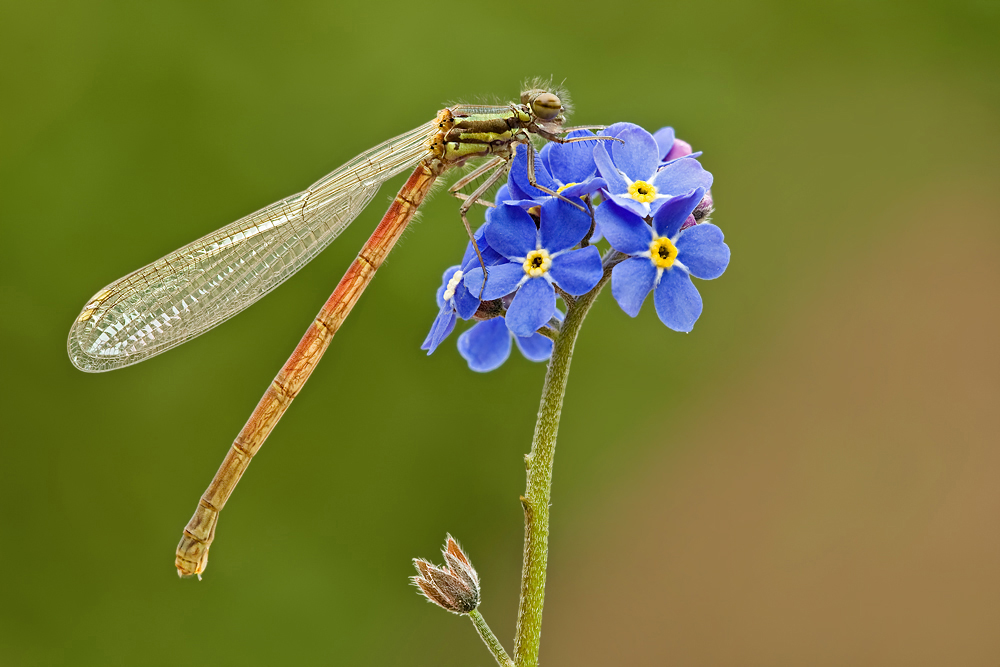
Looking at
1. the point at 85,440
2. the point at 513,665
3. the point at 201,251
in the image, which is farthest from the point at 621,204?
the point at 85,440

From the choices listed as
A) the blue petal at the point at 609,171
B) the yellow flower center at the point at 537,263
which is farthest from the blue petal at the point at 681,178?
the yellow flower center at the point at 537,263

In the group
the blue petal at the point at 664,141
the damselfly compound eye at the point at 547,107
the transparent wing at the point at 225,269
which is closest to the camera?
the blue petal at the point at 664,141

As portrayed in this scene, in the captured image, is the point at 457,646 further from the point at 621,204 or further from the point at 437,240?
the point at 621,204

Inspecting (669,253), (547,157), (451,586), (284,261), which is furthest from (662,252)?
(284,261)

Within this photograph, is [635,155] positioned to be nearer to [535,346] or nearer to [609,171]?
[609,171]

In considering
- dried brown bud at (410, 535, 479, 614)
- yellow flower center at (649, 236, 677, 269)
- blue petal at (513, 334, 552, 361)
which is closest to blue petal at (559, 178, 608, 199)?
yellow flower center at (649, 236, 677, 269)

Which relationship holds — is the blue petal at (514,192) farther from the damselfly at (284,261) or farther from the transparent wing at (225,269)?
the transparent wing at (225,269)
